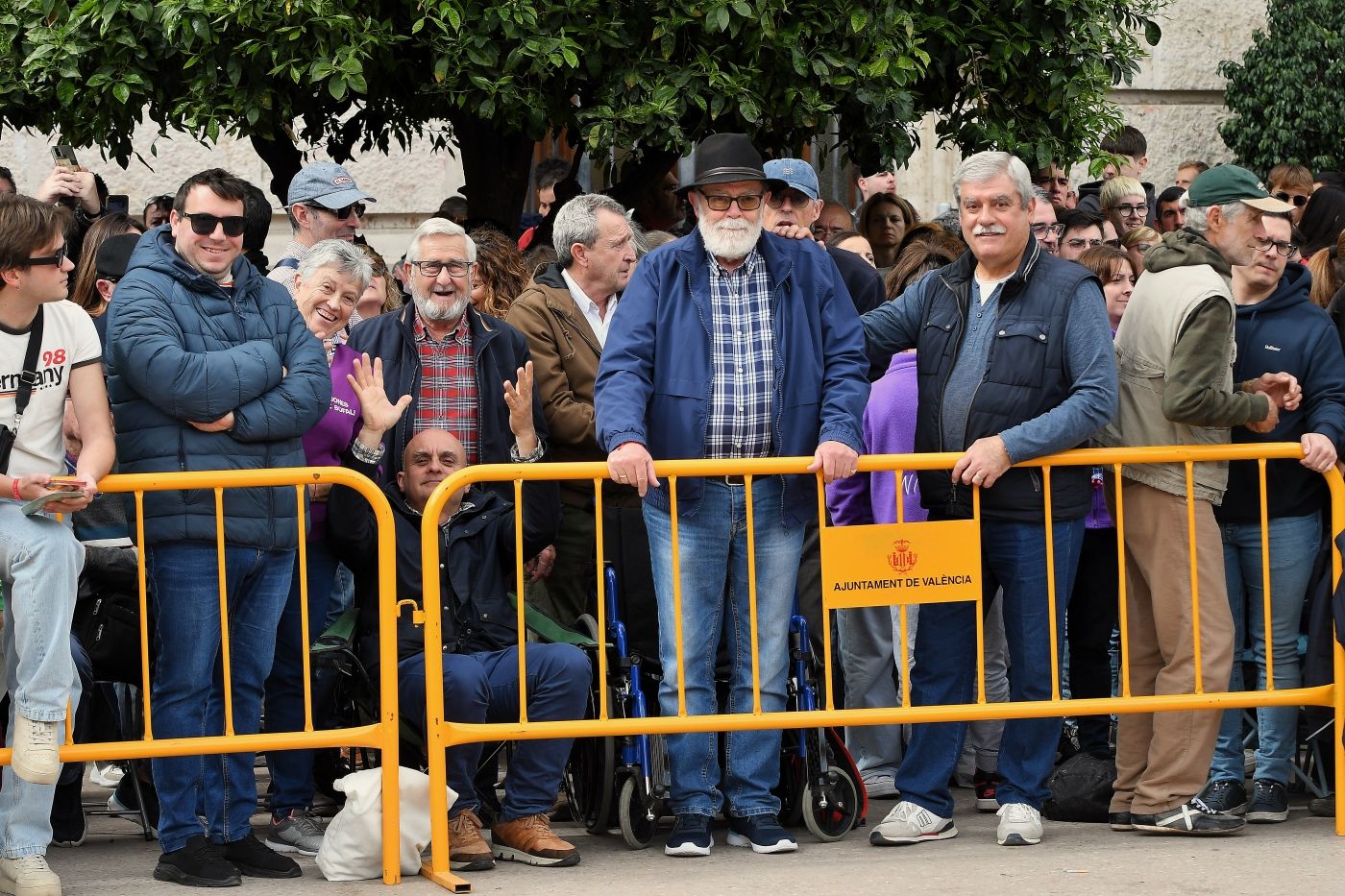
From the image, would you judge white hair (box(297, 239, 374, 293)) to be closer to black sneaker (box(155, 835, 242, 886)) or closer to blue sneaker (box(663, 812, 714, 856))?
black sneaker (box(155, 835, 242, 886))

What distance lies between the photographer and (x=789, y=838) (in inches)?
245

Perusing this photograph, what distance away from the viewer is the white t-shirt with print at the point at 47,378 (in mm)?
5539

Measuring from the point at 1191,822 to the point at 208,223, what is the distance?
3590 millimetres

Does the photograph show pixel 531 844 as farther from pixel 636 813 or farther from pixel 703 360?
pixel 703 360

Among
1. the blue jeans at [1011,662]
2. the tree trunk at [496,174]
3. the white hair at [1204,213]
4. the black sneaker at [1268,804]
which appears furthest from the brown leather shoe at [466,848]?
the tree trunk at [496,174]

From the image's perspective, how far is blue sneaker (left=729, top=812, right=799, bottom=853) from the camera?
6184mm

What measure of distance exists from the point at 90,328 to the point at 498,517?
1414 mm

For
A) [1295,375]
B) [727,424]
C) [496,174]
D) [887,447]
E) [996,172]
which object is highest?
[496,174]

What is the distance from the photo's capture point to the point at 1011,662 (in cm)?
637

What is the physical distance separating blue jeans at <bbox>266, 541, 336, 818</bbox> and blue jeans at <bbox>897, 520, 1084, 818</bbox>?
1939 mm

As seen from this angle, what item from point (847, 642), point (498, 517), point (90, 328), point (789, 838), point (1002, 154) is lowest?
point (789, 838)

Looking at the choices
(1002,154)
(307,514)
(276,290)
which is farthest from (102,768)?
(1002,154)

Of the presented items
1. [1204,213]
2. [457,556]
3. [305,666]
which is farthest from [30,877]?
[1204,213]

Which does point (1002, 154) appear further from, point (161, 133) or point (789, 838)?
point (161, 133)
